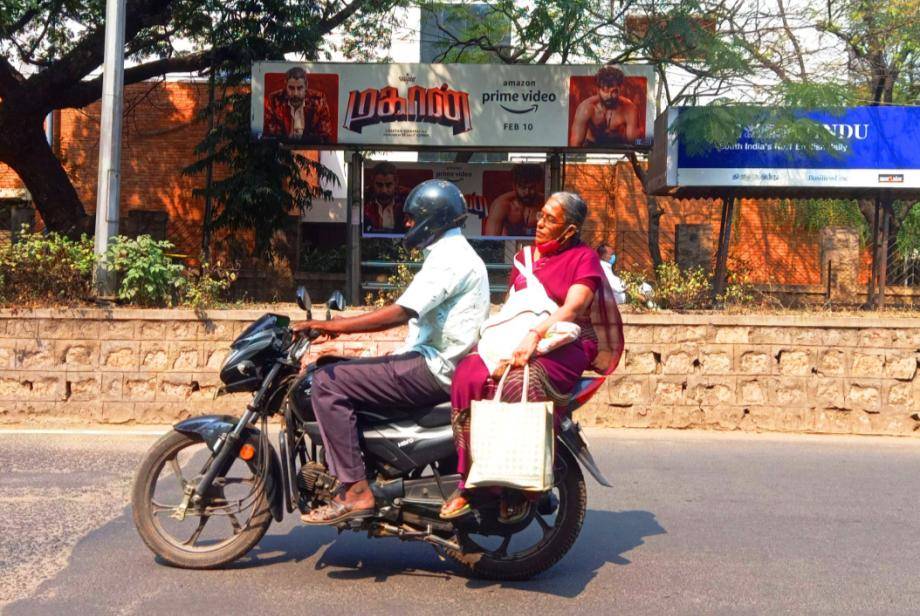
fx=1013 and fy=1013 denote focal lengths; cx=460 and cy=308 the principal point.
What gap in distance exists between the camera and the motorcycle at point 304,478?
479 centimetres

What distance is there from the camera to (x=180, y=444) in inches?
195

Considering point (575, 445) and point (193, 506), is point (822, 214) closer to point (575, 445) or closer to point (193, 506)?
point (575, 445)

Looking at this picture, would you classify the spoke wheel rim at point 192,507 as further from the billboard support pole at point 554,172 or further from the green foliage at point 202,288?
the billboard support pole at point 554,172

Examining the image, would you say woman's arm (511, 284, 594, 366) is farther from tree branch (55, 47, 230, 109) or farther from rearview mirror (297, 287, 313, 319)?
tree branch (55, 47, 230, 109)

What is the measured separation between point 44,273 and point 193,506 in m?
5.87

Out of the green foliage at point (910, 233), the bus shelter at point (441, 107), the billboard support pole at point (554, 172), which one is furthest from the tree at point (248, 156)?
the green foliage at point (910, 233)

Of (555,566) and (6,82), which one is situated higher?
(6,82)

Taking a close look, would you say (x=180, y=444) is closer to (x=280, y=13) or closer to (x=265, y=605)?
(x=265, y=605)

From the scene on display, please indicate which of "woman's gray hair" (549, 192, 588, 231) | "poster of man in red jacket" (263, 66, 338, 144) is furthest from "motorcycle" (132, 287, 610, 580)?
"poster of man in red jacket" (263, 66, 338, 144)

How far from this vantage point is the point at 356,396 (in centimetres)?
472

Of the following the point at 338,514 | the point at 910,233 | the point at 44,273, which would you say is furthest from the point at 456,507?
the point at 910,233

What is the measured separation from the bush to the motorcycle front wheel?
5415 mm

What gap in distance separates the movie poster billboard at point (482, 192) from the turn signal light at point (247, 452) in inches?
459

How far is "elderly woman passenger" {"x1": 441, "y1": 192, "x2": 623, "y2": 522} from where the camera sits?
180 inches
